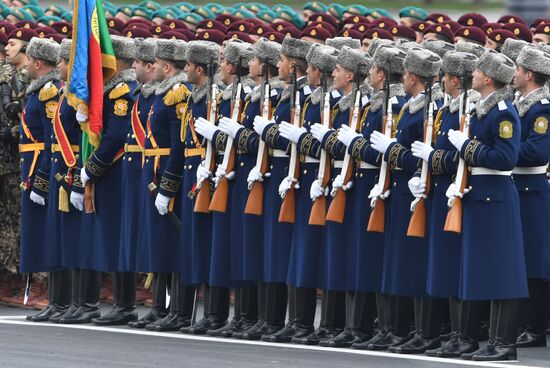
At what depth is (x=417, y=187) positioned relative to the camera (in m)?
13.4

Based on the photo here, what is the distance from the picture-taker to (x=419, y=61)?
1366 centimetres

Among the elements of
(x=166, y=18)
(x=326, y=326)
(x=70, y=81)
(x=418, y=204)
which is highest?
(x=166, y=18)

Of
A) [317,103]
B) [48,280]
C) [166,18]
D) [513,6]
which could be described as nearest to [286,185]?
[317,103]

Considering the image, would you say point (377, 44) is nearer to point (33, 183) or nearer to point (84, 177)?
point (84, 177)

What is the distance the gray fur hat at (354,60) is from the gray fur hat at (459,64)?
0.77 m

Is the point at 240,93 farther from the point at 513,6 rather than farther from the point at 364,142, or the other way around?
the point at 513,6

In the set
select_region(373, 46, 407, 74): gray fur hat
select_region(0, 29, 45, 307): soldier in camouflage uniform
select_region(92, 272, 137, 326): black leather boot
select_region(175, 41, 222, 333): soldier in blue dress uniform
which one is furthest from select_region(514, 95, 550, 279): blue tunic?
select_region(0, 29, 45, 307): soldier in camouflage uniform

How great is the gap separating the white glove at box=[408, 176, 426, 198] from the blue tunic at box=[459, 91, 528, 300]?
1.17 feet

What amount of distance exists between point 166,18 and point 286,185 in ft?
24.9

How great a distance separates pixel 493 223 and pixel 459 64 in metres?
1.13

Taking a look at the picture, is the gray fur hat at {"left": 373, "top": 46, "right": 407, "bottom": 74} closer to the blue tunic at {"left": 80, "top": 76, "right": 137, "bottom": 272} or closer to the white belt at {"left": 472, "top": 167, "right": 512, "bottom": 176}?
the white belt at {"left": 472, "top": 167, "right": 512, "bottom": 176}

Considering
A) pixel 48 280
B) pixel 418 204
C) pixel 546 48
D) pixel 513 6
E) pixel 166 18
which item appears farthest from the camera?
pixel 513 6

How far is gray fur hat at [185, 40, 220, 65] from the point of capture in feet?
48.7

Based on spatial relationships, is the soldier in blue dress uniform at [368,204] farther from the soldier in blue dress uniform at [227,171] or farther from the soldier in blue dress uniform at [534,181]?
the soldier in blue dress uniform at [227,171]
